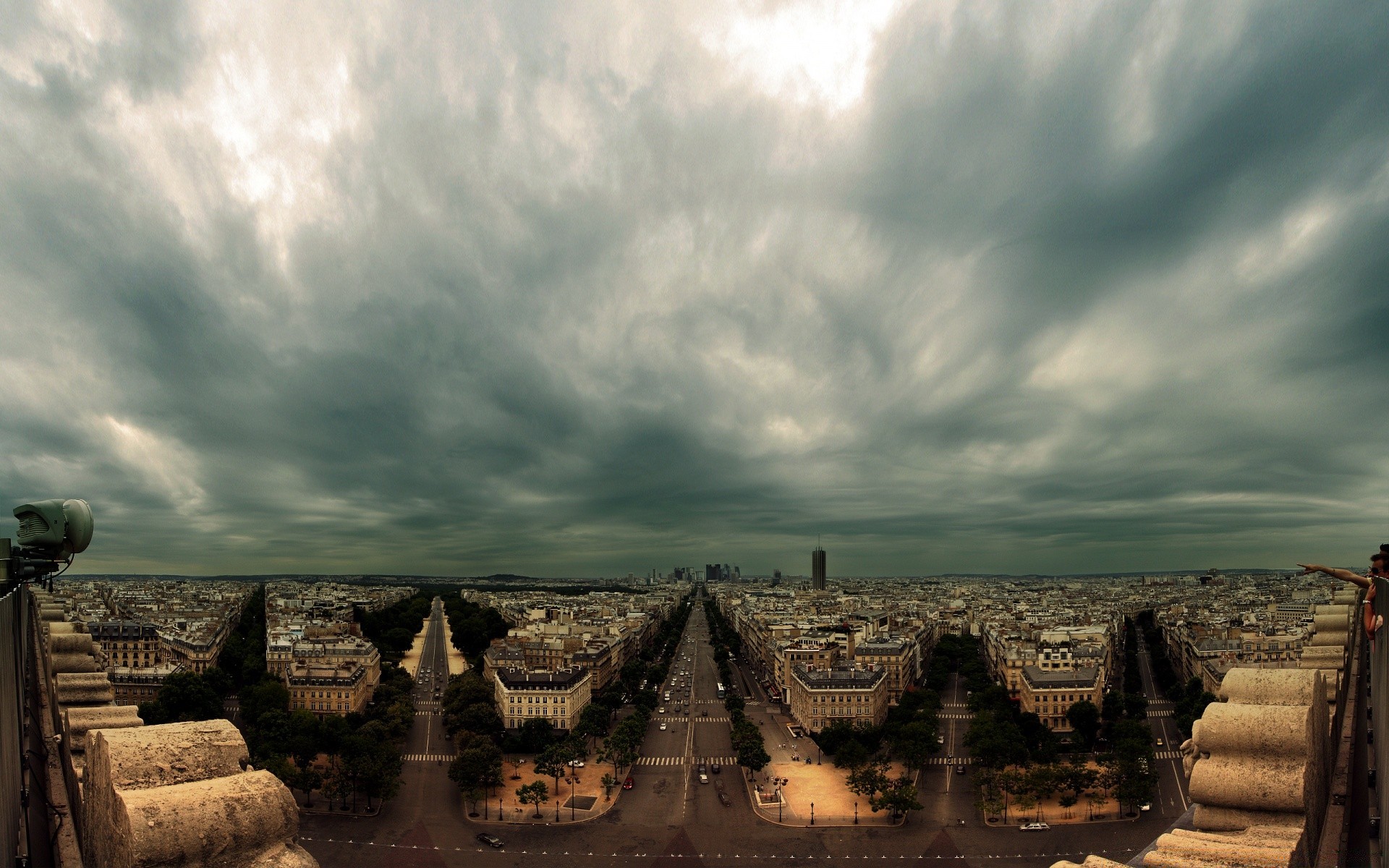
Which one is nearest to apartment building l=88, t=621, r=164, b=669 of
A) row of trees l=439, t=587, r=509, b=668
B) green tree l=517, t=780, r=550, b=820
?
row of trees l=439, t=587, r=509, b=668

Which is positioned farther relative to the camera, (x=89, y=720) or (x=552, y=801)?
(x=552, y=801)

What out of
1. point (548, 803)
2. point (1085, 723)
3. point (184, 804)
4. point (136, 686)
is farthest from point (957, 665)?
point (184, 804)

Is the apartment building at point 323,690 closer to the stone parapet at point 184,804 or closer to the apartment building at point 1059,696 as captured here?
the apartment building at point 1059,696

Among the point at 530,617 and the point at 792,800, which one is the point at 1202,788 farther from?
the point at 530,617

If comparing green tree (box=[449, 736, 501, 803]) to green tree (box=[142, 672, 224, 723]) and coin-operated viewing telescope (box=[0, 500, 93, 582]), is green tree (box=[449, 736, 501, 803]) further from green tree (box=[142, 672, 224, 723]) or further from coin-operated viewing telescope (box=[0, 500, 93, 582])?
coin-operated viewing telescope (box=[0, 500, 93, 582])

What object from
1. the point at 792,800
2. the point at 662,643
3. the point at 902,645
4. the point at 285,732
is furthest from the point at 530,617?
the point at 792,800

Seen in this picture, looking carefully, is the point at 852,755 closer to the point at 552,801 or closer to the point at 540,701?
the point at 552,801
